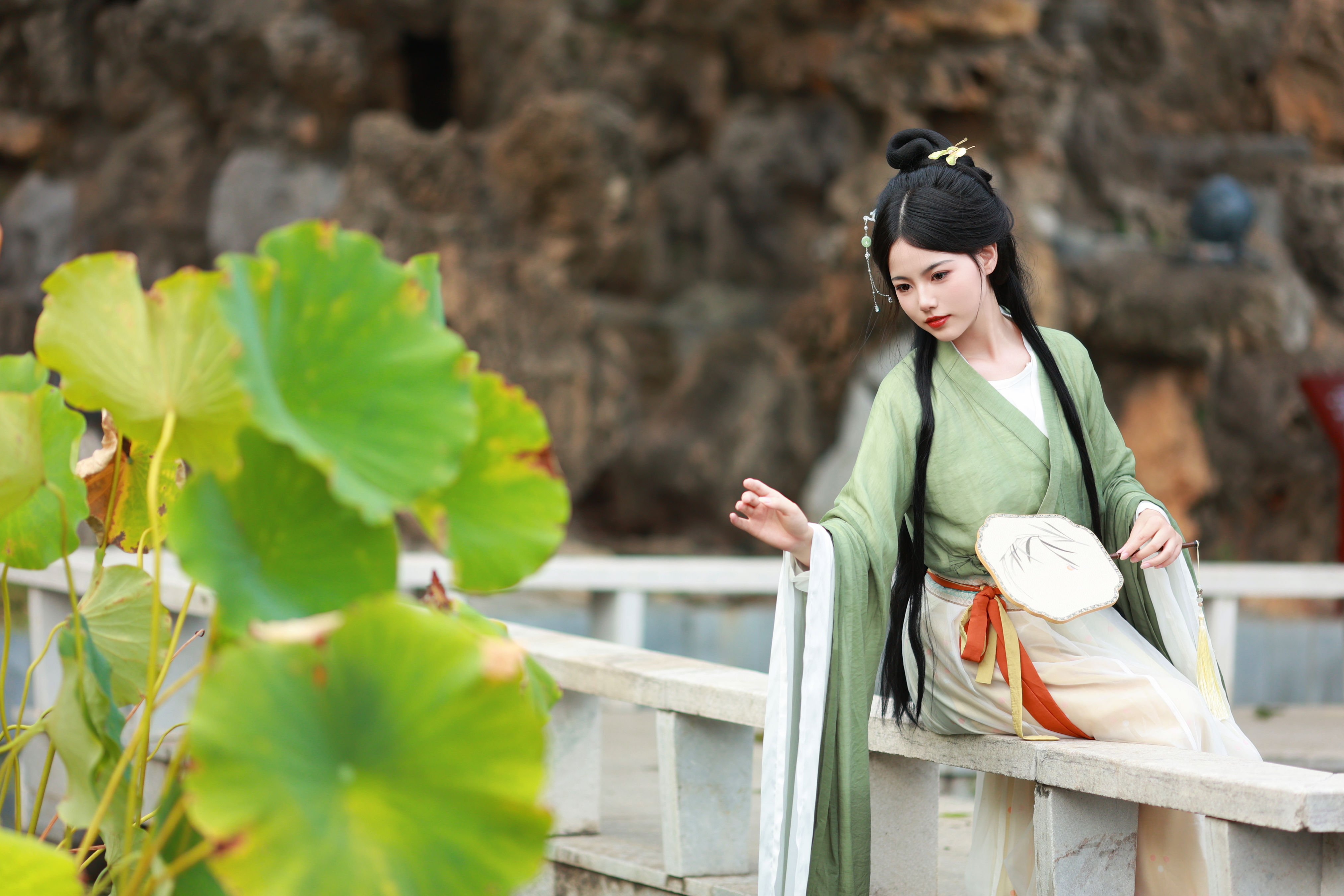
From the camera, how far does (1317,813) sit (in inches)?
60.1

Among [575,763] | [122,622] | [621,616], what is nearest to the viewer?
[122,622]

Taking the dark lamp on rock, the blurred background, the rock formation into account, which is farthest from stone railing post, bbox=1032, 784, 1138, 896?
the dark lamp on rock

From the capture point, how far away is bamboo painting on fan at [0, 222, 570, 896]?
0.92 m

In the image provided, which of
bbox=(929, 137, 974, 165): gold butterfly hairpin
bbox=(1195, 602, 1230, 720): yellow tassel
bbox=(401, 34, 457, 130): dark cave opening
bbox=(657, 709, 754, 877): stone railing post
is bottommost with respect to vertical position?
bbox=(657, 709, 754, 877): stone railing post

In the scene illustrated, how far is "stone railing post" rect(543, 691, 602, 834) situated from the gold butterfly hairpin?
125 cm

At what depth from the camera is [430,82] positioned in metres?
7.41

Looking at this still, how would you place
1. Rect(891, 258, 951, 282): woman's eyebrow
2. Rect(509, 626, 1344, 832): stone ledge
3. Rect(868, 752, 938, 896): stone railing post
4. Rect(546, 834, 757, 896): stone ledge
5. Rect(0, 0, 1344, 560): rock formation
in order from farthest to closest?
Rect(0, 0, 1344, 560): rock formation, Rect(546, 834, 757, 896): stone ledge, Rect(868, 752, 938, 896): stone railing post, Rect(891, 258, 951, 282): woman's eyebrow, Rect(509, 626, 1344, 832): stone ledge

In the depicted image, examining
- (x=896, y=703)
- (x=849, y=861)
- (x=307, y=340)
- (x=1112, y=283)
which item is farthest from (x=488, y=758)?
(x=1112, y=283)

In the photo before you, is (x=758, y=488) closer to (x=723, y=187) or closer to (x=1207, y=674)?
(x=1207, y=674)

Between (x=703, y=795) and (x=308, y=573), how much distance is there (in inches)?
57.1

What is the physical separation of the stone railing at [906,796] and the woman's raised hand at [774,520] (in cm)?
41

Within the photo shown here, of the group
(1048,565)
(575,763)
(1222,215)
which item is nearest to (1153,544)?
(1048,565)

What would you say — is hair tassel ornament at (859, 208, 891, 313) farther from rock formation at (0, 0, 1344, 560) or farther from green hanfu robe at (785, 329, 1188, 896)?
rock formation at (0, 0, 1344, 560)

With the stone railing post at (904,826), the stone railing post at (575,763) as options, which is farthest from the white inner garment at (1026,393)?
the stone railing post at (575,763)
